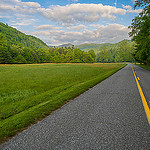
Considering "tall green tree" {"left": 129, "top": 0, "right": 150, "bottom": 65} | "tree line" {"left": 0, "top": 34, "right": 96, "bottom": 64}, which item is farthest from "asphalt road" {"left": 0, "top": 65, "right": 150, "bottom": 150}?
"tree line" {"left": 0, "top": 34, "right": 96, "bottom": 64}

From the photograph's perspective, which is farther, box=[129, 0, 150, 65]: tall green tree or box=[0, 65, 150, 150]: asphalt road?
box=[129, 0, 150, 65]: tall green tree

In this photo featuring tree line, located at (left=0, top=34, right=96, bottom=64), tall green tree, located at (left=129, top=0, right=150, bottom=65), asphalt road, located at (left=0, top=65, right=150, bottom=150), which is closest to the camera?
asphalt road, located at (left=0, top=65, right=150, bottom=150)

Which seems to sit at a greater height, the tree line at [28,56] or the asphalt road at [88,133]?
the tree line at [28,56]

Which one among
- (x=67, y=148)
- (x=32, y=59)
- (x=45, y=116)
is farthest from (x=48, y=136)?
(x=32, y=59)

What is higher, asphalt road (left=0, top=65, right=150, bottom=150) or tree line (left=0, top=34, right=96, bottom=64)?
tree line (left=0, top=34, right=96, bottom=64)

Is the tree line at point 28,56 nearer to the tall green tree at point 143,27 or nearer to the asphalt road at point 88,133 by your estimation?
the tall green tree at point 143,27

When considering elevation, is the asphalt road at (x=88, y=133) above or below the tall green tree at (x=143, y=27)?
below

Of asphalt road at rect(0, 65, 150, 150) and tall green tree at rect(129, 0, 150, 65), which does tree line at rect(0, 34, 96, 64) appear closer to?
tall green tree at rect(129, 0, 150, 65)

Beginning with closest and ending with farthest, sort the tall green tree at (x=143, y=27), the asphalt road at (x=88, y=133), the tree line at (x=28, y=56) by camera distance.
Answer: the asphalt road at (x=88, y=133) < the tall green tree at (x=143, y=27) < the tree line at (x=28, y=56)

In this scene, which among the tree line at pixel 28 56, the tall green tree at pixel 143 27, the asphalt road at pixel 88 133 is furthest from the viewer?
the tree line at pixel 28 56

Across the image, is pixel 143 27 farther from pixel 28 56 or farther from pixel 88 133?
pixel 28 56

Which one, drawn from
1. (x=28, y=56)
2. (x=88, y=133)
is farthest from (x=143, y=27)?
(x=28, y=56)

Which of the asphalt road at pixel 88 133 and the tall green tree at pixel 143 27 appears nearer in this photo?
the asphalt road at pixel 88 133

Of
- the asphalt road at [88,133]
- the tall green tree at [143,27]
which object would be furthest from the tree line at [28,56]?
the asphalt road at [88,133]
